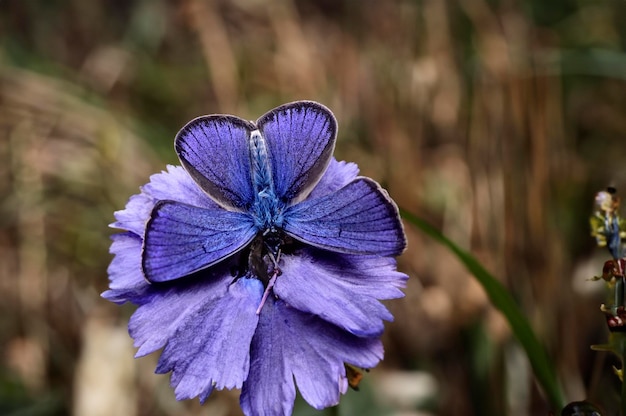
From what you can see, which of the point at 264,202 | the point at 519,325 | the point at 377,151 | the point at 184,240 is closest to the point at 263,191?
the point at 264,202

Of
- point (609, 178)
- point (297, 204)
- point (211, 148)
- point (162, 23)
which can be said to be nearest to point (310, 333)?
point (297, 204)

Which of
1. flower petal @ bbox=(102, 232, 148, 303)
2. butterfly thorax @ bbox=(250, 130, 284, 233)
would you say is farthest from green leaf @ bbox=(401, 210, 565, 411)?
flower petal @ bbox=(102, 232, 148, 303)

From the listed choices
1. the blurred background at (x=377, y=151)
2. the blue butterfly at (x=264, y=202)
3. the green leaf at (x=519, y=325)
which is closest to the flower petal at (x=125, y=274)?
the blue butterfly at (x=264, y=202)

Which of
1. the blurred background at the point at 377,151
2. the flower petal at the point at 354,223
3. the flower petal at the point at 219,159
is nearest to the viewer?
the flower petal at the point at 354,223

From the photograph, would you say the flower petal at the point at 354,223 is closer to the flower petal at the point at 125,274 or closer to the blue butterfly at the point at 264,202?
the blue butterfly at the point at 264,202

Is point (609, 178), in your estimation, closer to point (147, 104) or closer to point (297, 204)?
point (297, 204)

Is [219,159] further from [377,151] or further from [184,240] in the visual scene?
[377,151]
